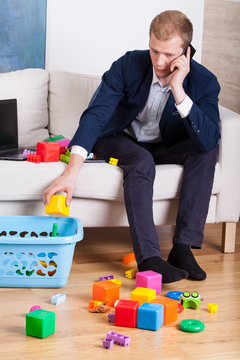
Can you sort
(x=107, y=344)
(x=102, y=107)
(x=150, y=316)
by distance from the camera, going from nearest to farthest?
(x=107, y=344)
(x=150, y=316)
(x=102, y=107)

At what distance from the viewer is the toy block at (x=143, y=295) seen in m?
1.69

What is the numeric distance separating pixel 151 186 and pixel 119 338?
65 cm

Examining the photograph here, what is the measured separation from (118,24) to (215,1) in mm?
579

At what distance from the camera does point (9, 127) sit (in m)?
2.40

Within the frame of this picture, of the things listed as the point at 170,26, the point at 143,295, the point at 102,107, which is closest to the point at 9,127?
the point at 102,107

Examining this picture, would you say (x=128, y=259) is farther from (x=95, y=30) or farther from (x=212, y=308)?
(x=95, y=30)

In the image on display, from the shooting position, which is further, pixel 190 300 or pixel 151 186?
pixel 151 186

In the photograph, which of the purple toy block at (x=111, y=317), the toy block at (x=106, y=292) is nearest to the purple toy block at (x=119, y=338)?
the purple toy block at (x=111, y=317)

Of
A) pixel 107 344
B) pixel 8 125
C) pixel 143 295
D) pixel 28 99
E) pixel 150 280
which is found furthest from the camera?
pixel 28 99

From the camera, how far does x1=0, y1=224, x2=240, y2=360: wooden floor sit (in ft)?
4.76

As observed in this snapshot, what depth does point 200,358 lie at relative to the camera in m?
1.44

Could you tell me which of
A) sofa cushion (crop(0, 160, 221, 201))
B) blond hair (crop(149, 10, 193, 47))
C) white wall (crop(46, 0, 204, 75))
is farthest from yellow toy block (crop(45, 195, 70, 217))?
white wall (crop(46, 0, 204, 75))

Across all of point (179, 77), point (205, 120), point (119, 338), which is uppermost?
point (179, 77)

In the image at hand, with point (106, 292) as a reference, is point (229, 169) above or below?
above
